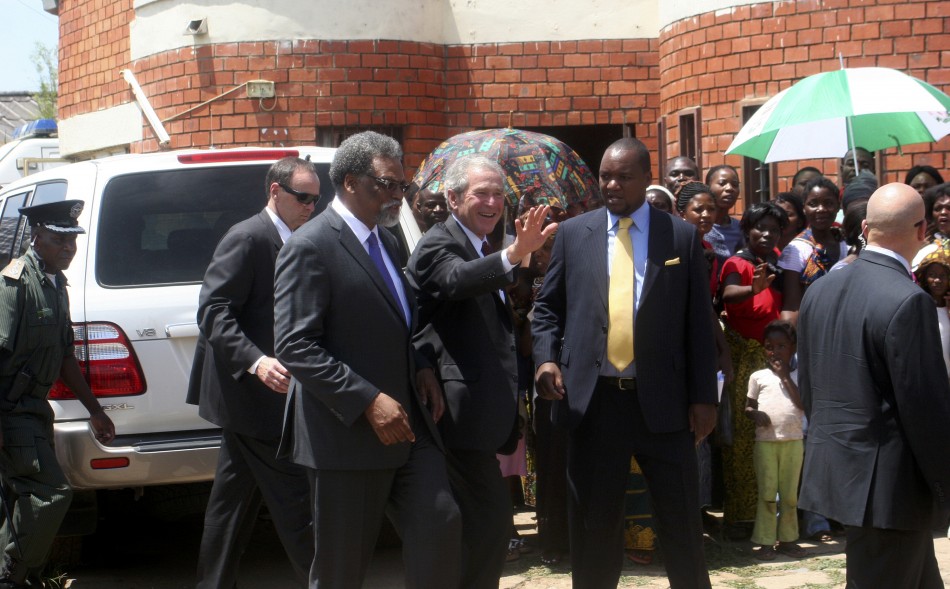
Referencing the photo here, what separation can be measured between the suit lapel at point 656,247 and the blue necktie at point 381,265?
3.79ft

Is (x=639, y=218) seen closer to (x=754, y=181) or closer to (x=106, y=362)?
(x=106, y=362)

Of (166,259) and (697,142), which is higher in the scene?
(697,142)

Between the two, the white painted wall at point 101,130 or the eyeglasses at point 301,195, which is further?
the white painted wall at point 101,130

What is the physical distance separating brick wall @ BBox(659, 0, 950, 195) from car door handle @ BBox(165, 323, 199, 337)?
27.7ft

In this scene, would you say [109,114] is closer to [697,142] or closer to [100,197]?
[697,142]

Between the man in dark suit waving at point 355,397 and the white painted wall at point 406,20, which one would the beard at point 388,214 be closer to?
the man in dark suit waving at point 355,397

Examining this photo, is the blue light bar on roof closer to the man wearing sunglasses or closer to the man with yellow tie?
the man wearing sunglasses

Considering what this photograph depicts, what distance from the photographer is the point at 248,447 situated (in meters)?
5.48

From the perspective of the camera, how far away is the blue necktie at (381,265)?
15.2 ft

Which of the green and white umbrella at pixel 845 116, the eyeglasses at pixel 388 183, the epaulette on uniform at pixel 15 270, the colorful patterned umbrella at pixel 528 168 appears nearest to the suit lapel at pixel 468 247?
the eyeglasses at pixel 388 183

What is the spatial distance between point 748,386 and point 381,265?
10.5 ft

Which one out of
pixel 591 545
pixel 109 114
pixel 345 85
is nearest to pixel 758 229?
pixel 591 545

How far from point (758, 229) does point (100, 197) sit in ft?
12.3

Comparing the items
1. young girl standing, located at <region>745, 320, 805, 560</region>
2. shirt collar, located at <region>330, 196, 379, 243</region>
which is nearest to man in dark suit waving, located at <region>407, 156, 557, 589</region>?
shirt collar, located at <region>330, 196, 379, 243</region>
